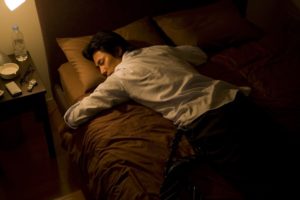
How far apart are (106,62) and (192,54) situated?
0.54m

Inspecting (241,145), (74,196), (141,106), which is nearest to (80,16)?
(141,106)

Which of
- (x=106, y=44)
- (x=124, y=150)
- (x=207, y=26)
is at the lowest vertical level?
(x=124, y=150)

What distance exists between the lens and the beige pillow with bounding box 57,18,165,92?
1.92 m

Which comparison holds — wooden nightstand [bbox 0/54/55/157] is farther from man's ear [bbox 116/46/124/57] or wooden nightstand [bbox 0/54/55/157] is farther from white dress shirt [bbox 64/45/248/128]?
man's ear [bbox 116/46/124/57]

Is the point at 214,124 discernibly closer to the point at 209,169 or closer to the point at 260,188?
the point at 209,169

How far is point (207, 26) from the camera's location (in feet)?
7.63

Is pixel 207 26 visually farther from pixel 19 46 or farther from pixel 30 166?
pixel 30 166

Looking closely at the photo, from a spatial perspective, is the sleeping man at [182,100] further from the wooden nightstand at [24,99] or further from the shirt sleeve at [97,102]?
the wooden nightstand at [24,99]

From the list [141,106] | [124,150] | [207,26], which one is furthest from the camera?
[207,26]

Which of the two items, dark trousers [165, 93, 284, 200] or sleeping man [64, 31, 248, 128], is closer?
dark trousers [165, 93, 284, 200]

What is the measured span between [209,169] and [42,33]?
138 centimetres

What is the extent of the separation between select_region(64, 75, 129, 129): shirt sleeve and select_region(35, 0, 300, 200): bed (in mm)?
41

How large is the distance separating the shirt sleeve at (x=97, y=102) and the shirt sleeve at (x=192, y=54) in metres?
0.50

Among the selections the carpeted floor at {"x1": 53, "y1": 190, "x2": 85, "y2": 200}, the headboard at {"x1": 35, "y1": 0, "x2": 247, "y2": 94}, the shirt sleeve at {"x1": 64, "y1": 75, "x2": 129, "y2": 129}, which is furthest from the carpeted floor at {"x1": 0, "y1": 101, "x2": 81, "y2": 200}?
the shirt sleeve at {"x1": 64, "y1": 75, "x2": 129, "y2": 129}
